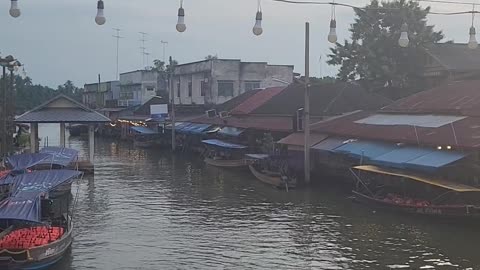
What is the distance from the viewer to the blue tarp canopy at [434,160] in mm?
23594

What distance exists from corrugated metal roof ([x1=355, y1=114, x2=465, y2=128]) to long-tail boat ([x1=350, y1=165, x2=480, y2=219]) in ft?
11.0

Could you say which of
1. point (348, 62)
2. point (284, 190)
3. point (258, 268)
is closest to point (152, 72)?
point (348, 62)

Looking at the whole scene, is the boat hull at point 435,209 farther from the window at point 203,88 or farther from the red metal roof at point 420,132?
the window at point 203,88

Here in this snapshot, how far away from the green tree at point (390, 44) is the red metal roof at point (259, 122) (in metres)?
11.7

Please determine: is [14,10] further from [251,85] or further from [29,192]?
[251,85]

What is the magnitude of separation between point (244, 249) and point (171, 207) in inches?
341

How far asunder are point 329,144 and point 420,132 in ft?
21.9

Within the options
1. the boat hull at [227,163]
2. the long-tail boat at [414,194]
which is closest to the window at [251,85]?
the boat hull at [227,163]

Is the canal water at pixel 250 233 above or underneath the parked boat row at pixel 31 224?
underneath

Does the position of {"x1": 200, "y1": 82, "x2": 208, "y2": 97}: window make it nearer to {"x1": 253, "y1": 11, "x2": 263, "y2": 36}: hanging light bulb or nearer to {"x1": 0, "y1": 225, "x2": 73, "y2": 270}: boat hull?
{"x1": 253, "y1": 11, "x2": 263, "y2": 36}: hanging light bulb

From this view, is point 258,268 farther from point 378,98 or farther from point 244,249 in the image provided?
point 378,98

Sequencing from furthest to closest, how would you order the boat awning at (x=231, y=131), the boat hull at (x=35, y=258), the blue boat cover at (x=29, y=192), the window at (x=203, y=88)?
the window at (x=203, y=88), the boat awning at (x=231, y=131), the blue boat cover at (x=29, y=192), the boat hull at (x=35, y=258)

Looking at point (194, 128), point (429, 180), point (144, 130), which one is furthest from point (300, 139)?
point (144, 130)

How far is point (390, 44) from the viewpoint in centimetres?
5275
